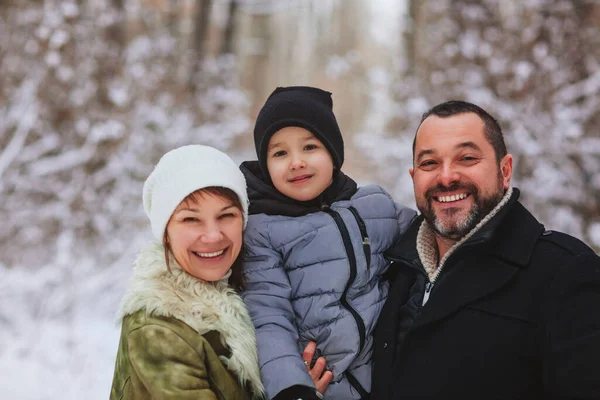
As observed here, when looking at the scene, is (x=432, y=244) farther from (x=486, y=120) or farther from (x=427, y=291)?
(x=486, y=120)

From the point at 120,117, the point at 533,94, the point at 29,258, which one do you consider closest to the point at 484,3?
the point at 533,94

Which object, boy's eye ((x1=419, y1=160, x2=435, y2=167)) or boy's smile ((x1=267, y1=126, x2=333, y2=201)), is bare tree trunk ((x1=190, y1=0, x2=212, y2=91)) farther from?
boy's eye ((x1=419, y1=160, x2=435, y2=167))

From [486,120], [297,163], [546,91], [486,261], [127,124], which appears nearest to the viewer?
[486,261]

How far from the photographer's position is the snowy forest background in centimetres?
539

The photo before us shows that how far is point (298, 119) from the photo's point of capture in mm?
1821

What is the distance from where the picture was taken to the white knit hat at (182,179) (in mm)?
1516

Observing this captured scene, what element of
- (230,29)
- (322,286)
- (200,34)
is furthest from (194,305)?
(230,29)

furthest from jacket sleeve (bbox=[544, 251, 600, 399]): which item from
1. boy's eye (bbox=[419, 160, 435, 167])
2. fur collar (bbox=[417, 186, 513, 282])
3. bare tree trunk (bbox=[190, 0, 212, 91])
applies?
bare tree trunk (bbox=[190, 0, 212, 91])

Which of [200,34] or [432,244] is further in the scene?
[200,34]

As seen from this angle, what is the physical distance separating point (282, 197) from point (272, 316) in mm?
435

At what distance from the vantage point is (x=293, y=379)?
60.6 inches

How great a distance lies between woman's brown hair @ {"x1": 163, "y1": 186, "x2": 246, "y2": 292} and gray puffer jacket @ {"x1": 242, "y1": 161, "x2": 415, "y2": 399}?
0.11 ft

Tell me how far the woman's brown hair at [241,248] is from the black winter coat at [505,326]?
1.66 feet

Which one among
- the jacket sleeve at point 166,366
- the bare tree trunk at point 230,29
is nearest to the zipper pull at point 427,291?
the jacket sleeve at point 166,366
